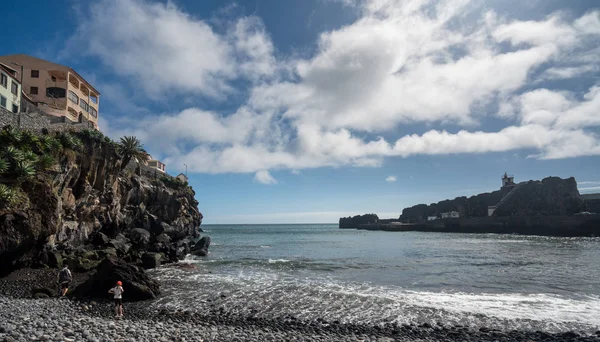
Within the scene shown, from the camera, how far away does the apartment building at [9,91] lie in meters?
33.8

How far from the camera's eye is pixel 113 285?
18938mm

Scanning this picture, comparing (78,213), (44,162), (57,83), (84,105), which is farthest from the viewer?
(84,105)

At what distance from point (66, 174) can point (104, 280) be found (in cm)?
1719

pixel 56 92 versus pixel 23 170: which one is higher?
pixel 56 92

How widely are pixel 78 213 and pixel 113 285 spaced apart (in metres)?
22.2

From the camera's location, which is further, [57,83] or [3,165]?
[57,83]

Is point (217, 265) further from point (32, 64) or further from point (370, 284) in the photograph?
point (32, 64)

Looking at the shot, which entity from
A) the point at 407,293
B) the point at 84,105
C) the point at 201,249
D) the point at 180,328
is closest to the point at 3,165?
the point at 180,328

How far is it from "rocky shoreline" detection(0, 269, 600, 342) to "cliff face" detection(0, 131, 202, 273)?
5.97 metres

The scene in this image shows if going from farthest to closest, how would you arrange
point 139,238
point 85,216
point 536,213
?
point 536,213, point 139,238, point 85,216

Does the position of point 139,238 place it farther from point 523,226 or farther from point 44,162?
point 523,226

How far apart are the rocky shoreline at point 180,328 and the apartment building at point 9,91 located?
26281 millimetres

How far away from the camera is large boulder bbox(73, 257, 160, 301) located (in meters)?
18.9

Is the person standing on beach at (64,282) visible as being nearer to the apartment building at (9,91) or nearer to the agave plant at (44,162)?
the agave plant at (44,162)
